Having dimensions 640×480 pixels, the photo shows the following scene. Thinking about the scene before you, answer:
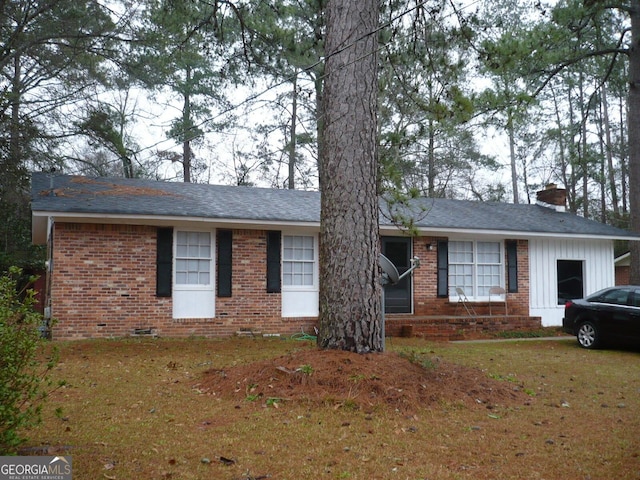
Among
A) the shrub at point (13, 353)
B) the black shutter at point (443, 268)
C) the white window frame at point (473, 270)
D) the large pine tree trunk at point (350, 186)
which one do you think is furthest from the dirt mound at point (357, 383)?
the white window frame at point (473, 270)

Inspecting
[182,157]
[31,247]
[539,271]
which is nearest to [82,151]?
[182,157]

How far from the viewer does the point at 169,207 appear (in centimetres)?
1289

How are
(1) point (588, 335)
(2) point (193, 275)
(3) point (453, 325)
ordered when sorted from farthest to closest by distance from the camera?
(3) point (453, 325) < (2) point (193, 275) < (1) point (588, 335)

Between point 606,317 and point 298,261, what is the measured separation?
6798 millimetres

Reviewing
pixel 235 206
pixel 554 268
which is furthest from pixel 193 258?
pixel 554 268

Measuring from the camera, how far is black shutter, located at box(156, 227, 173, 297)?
1272 cm

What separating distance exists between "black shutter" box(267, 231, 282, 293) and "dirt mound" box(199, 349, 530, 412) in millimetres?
6191

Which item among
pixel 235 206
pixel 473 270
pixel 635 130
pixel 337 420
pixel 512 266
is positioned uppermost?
pixel 635 130

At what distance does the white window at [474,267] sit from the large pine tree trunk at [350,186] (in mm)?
8973

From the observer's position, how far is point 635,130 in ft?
55.4

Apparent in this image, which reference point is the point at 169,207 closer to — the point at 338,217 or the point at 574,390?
the point at 338,217

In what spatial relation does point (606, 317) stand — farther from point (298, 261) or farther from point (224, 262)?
point (224, 262)

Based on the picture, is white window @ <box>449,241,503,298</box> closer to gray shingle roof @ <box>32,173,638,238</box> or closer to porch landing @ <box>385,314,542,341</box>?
gray shingle roof @ <box>32,173,638,238</box>

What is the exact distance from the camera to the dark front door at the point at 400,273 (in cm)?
1545
